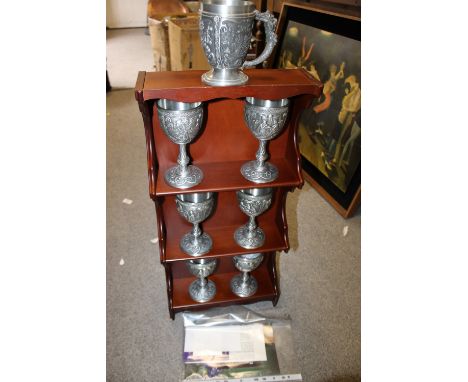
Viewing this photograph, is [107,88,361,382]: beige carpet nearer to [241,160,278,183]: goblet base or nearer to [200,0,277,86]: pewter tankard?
[241,160,278,183]: goblet base

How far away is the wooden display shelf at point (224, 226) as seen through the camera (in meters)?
1.28

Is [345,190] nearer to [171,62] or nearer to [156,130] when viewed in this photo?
[156,130]

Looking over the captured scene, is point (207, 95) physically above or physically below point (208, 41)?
below

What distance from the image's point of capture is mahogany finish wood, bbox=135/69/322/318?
0.92 meters

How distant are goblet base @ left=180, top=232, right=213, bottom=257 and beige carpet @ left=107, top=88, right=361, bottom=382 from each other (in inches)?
18.1

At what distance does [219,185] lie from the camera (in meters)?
1.07

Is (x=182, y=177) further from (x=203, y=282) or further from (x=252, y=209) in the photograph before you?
(x=203, y=282)

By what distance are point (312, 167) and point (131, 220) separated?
1.34 metres

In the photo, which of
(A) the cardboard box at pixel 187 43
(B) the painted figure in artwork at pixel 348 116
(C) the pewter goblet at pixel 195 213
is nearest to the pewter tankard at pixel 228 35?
(C) the pewter goblet at pixel 195 213

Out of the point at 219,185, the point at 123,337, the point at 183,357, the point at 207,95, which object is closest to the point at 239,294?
the point at 183,357

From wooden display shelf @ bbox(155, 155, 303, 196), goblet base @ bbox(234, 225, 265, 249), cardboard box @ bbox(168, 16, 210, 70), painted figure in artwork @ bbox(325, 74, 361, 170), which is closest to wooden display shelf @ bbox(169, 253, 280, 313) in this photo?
goblet base @ bbox(234, 225, 265, 249)

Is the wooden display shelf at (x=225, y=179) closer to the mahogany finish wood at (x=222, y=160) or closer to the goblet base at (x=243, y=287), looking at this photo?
the mahogany finish wood at (x=222, y=160)

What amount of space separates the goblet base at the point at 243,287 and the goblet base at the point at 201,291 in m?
0.10

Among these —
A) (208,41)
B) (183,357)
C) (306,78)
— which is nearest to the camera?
(208,41)
